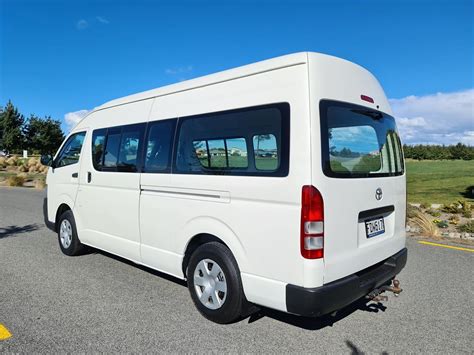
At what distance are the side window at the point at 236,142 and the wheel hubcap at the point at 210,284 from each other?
91cm

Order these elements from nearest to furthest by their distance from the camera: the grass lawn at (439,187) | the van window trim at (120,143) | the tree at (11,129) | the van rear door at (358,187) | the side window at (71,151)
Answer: the van rear door at (358,187)
the van window trim at (120,143)
the side window at (71,151)
the grass lawn at (439,187)
the tree at (11,129)

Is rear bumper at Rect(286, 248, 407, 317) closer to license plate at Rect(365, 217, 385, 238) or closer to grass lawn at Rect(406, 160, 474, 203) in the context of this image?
license plate at Rect(365, 217, 385, 238)

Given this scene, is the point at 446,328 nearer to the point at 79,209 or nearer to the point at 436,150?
the point at 79,209

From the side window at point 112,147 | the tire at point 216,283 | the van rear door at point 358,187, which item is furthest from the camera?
the side window at point 112,147

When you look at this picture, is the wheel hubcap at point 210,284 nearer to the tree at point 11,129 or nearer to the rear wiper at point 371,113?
the rear wiper at point 371,113

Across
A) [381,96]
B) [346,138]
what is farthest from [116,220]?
[381,96]

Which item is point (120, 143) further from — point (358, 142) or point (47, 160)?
point (358, 142)

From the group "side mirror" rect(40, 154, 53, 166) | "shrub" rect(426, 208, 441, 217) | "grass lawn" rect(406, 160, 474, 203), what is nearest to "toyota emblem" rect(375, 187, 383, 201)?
"side mirror" rect(40, 154, 53, 166)

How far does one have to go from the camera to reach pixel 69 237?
19.0ft

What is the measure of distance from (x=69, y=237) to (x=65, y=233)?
6.0 inches

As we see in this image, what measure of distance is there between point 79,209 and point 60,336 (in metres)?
2.59

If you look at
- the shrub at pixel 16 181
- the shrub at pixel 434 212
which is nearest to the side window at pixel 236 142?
the shrub at pixel 434 212

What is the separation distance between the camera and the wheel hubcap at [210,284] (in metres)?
3.49

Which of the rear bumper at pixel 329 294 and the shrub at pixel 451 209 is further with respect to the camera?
the shrub at pixel 451 209
